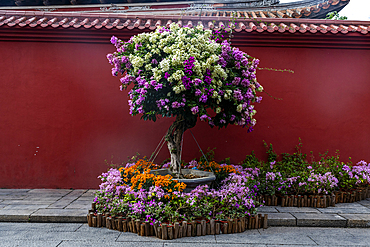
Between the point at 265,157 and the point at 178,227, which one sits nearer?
the point at 178,227

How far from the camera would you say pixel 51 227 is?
4.00 metres

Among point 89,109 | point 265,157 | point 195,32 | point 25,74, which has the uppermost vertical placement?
point 195,32

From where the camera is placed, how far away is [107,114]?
579cm

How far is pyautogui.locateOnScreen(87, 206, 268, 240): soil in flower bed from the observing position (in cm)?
359

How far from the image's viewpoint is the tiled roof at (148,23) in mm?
5438

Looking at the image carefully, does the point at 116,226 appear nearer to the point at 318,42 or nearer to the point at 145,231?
the point at 145,231

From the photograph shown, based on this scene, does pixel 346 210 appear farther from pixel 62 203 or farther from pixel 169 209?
pixel 62 203

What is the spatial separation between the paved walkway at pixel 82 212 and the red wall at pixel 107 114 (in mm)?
825

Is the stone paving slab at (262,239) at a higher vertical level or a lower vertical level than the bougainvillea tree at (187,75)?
lower

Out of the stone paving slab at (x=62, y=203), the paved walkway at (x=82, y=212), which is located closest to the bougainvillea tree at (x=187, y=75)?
the paved walkway at (x=82, y=212)

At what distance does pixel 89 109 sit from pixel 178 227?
133 inches

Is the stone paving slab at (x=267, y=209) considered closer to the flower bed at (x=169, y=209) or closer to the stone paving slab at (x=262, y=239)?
the flower bed at (x=169, y=209)

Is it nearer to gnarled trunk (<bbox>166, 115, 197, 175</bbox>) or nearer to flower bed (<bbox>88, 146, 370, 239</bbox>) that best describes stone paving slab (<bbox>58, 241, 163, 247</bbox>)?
flower bed (<bbox>88, 146, 370, 239</bbox>)

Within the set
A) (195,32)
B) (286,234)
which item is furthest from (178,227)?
(195,32)
